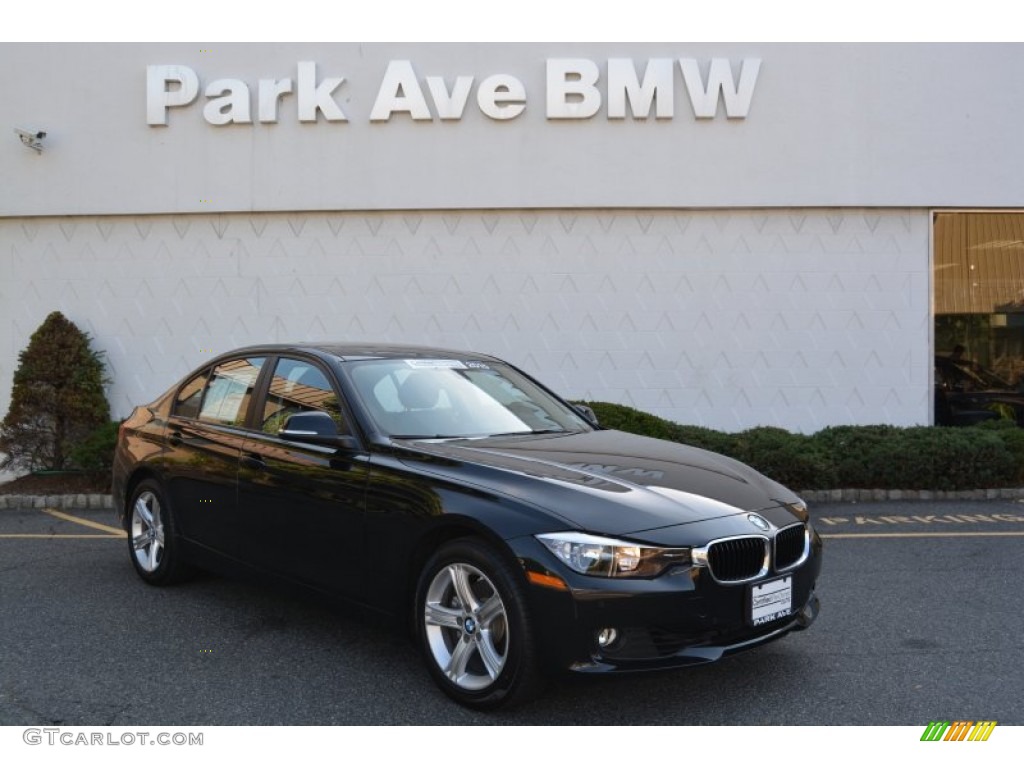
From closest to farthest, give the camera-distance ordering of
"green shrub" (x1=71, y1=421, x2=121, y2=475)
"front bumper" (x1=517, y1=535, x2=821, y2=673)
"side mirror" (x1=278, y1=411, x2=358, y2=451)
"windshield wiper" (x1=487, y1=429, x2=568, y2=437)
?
"front bumper" (x1=517, y1=535, x2=821, y2=673) → "side mirror" (x1=278, y1=411, x2=358, y2=451) → "windshield wiper" (x1=487, y1=429, x2=568, y2=437) → "green shrub" (x1=71, y1=421, x2=121, y2=475)

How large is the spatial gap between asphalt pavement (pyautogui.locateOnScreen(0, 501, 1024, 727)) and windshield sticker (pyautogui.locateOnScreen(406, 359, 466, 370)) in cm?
139

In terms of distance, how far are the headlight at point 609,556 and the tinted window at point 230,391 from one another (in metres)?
2.47

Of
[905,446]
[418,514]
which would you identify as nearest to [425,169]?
[905,446]

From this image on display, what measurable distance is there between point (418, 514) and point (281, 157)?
28.1 ft

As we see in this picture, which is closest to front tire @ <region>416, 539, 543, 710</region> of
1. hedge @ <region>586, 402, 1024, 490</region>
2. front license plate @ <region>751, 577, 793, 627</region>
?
front license plate @ <region>751, 577, 793, 627</region>

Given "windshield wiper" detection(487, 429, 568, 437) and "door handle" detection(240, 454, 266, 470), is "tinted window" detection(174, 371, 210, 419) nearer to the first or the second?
"door handle" detection(240, 454, 266, 470)

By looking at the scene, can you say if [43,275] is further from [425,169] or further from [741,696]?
[741,696]

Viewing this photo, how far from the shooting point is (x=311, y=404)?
4.97 m

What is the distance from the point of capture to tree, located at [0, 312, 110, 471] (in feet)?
35.5

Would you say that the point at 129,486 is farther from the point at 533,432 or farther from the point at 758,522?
the point at 758,522

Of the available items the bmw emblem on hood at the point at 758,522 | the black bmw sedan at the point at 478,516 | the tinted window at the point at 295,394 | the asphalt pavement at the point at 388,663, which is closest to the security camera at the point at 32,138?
the asphalt pavement at the point at 388,663

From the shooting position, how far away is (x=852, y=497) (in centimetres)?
980

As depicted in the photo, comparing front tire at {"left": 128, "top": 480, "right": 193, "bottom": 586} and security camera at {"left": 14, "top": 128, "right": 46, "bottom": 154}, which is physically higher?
security camera at {"left": 14, "top": 128, "right": 46, "bottom": 154}

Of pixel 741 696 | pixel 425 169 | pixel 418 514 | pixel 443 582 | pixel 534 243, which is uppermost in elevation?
pixel 425 169
